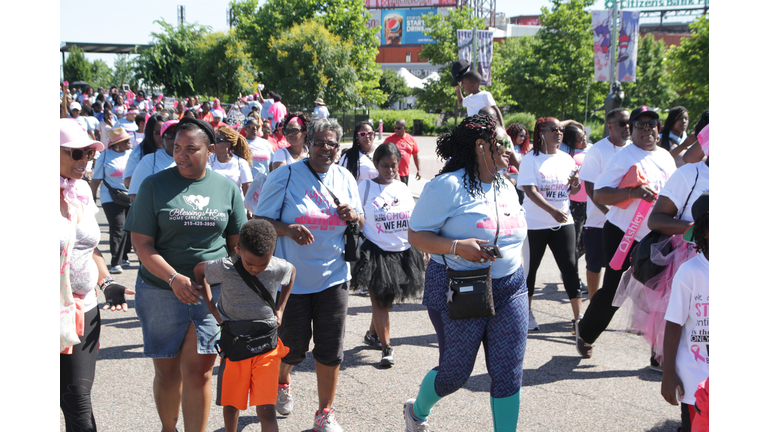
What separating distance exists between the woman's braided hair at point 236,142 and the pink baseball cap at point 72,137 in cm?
399

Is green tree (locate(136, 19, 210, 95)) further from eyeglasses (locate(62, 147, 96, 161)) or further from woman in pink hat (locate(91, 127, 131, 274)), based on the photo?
eyeglasses (locate(62, 147, 96, 161))

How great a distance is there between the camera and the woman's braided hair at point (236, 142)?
6.97 m

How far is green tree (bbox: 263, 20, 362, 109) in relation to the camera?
31984 millimetres

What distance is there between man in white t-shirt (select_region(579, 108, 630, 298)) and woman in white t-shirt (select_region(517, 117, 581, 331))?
16cm

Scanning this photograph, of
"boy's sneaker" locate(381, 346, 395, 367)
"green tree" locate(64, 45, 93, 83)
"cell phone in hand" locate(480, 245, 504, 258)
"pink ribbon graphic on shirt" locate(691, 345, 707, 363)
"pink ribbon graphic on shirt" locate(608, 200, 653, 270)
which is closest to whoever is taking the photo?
"pink ribbon graphic on shirt" locate(691, 345, 707, 363)

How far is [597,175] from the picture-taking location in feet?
17.6

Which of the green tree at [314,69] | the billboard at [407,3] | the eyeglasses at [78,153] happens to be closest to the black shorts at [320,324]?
the eyeglasses at [78,153]

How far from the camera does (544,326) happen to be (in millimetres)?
6055

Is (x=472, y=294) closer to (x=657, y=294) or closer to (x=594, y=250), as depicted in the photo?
(x=657, y=294)

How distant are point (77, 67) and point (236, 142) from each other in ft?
190

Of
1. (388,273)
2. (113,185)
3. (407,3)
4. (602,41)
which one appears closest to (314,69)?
(602,41)

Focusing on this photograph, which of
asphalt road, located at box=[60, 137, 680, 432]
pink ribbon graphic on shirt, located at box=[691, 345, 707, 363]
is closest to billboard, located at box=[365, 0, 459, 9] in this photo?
asphalt road, located at box=[60, 137, 680, 432]

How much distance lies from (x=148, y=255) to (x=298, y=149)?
3772 mm

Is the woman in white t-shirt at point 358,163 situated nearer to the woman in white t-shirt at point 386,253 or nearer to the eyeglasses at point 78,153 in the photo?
the woman in white t-shirt at point 386,253
